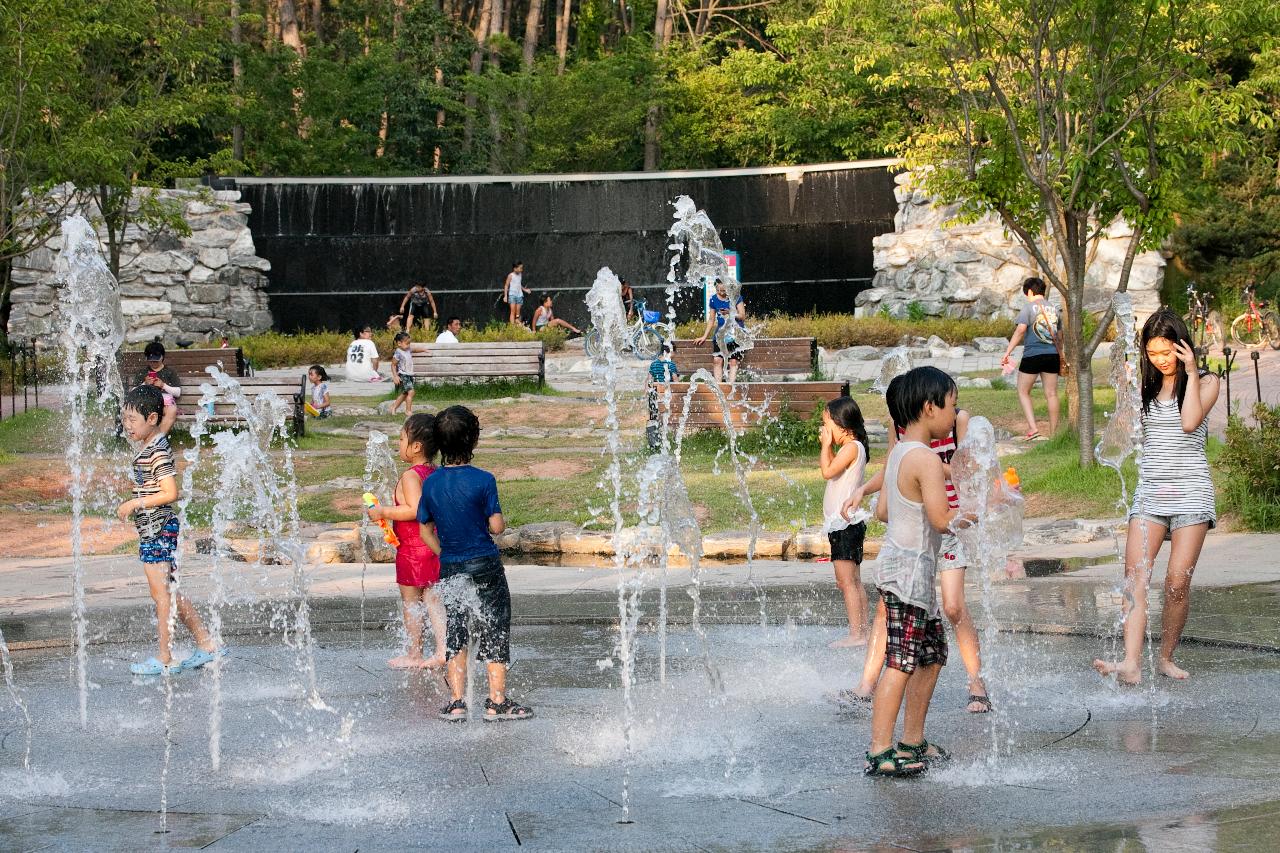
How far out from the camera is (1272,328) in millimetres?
24266

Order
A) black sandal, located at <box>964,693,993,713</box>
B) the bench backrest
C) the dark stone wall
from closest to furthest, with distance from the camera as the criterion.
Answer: black sandal, located at <box>964,693,993,713</box>
the bench backrest
the dark stone wall

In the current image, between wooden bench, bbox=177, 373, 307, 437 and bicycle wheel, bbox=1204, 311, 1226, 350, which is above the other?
bicycle wheel, bbox=1204, 311, 1226, 350

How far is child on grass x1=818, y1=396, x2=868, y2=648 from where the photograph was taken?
7039 millimetres

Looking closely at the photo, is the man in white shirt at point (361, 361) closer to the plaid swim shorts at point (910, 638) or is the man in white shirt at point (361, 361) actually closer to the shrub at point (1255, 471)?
the shrub at point (1255, 471)

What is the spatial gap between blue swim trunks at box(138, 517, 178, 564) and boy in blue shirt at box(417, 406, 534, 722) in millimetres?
1653

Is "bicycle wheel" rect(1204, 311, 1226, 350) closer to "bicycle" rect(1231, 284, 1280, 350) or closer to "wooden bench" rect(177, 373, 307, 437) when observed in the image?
"bicycle" rect(1231, 284, 1280, 350)

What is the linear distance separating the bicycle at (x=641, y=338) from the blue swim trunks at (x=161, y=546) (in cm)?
1563

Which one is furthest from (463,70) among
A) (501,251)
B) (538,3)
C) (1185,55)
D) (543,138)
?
(1185,55)

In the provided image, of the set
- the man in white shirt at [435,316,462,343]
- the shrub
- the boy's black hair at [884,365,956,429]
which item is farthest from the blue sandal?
the man in white shirt at [435,316,462,343]

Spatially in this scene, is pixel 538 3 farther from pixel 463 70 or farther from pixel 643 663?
pixel 643 663

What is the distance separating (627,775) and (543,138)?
31.9 metres

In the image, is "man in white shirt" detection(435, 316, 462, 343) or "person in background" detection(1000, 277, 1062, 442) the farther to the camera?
"man in white shirt" detection(435, 316, 462, 343)

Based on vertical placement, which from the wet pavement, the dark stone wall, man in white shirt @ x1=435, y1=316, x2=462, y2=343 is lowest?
the wet pavement

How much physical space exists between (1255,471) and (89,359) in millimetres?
15064
